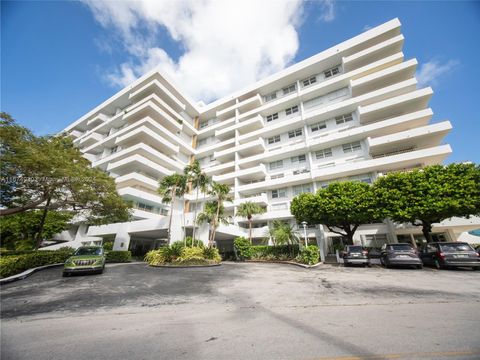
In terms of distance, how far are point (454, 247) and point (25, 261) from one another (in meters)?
Result: 28.4

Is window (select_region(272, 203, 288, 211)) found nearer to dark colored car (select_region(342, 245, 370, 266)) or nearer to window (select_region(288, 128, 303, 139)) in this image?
window (select_region(288, 128, 303, 139))

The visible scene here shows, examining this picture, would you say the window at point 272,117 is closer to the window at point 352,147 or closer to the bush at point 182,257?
the window at point 352,147

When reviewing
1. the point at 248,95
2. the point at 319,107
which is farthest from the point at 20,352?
the point at 248,95

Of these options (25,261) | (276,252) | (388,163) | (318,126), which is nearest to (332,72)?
(318,126)

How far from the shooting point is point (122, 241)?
25750mm

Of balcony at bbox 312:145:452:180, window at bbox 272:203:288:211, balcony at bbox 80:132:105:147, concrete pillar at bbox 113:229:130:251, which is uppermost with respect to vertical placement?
balcony at bbox 80:132:105:147

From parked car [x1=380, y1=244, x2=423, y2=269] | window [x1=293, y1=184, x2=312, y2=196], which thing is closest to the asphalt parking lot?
parked car [x1=380, y1=244, x2=423, y2=269]

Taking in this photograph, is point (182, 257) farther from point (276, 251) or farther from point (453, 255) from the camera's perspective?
point (453, 255)

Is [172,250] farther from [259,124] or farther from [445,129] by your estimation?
[445,129]

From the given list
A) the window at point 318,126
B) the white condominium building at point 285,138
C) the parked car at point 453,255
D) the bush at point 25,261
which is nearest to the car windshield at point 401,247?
the parked car at point 453,255

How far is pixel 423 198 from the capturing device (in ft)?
60.8

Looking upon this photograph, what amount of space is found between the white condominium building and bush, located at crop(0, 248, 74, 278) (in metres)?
8.67

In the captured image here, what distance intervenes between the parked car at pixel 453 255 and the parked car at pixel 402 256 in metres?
1.27

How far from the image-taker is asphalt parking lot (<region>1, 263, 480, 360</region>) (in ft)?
11.0
